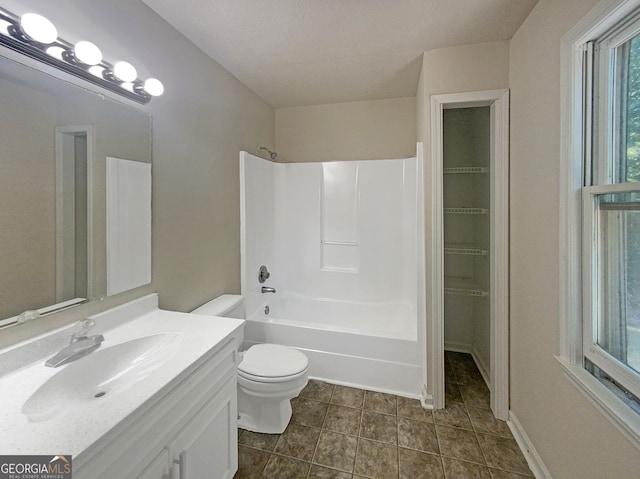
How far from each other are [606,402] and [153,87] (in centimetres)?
231

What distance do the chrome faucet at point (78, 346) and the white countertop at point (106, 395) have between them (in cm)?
2

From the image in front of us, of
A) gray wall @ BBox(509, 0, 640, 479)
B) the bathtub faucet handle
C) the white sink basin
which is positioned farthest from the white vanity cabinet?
gray wall @ BBox(509, 0, 640, 479)

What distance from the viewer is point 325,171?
285 centimetres

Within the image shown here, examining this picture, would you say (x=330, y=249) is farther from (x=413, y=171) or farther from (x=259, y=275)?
(x=413, y=171)

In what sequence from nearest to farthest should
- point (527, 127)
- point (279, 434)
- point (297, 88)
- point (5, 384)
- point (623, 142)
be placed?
point (5, 384) < point (623, 142) < point (527, 127) < point (279, 434) < point (297, 88)

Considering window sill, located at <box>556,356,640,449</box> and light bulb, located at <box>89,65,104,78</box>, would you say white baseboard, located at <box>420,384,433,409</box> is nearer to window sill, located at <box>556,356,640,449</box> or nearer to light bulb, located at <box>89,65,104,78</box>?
window sill, located at <box>556,356,640,449</box>

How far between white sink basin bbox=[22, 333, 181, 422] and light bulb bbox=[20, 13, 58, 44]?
1.13 m

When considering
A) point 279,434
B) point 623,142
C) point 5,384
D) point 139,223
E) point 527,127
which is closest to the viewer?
point 5,384

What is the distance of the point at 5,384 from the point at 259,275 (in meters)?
1.77

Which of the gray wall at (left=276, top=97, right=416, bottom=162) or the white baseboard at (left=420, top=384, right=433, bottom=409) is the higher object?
the gray wall at (left=276, top=97, right=416, bottom=162)

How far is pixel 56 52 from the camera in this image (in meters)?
1.03

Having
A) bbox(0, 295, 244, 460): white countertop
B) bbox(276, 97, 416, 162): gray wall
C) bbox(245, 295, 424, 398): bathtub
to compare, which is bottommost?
bbox(245, 295, 424, 398): bathtub

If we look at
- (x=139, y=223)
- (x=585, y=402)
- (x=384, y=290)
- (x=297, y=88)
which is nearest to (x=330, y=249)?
(x=384, y=290)
